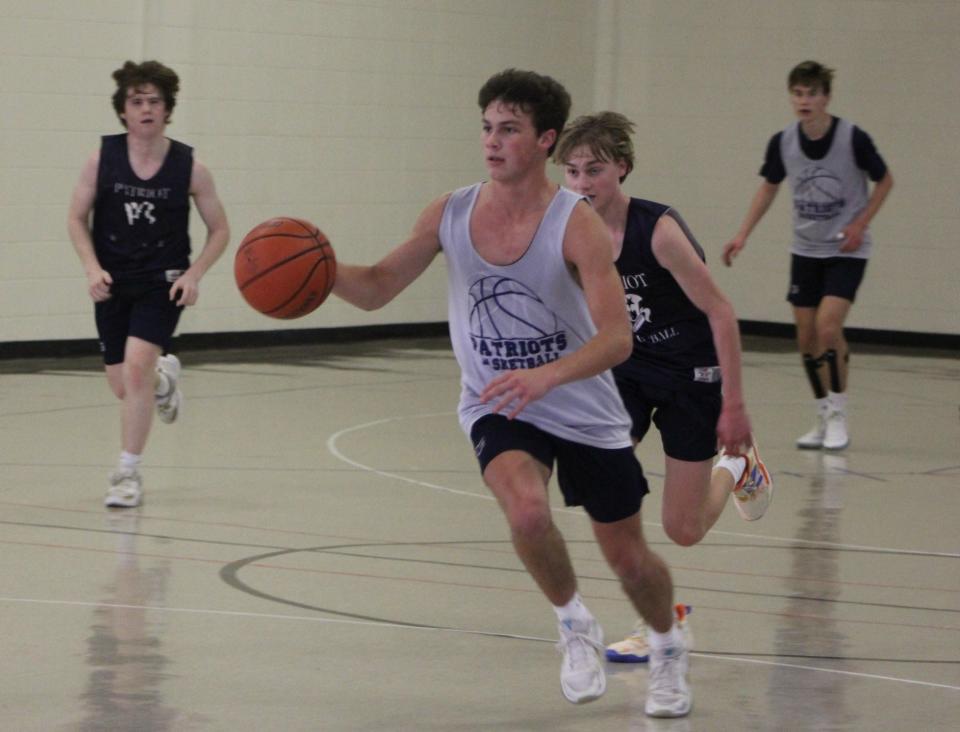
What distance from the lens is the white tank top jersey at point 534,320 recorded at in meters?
4.32

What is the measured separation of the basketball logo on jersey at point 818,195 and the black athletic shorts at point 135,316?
12.1 ft

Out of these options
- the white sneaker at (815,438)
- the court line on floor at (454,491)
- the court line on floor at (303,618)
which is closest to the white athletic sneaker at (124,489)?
the court line on floor at (454,491)

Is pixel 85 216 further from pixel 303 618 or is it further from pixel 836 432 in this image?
pixel 836 432

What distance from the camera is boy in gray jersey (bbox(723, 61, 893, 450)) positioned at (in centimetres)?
937

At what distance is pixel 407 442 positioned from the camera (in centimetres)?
920

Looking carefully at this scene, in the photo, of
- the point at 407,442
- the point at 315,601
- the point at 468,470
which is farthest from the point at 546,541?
the point at 407,442

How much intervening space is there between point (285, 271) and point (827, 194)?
569 cm

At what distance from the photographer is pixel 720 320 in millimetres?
4926

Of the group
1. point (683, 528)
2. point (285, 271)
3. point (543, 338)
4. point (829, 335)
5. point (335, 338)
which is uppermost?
point (285, 271)

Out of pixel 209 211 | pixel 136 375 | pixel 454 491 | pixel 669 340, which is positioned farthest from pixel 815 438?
pixel 669 340

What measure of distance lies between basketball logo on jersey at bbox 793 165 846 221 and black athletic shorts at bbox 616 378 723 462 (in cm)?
429

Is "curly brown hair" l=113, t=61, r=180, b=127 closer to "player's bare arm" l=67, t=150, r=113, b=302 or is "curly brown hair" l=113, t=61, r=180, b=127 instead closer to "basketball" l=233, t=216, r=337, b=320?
"player's bare arm" l=67, t=150, r=113, b=302

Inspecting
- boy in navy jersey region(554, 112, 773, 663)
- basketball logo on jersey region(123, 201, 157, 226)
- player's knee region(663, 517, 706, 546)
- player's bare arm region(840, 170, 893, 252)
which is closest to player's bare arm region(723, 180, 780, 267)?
player's bare arm region(840, 170, 893, 252)

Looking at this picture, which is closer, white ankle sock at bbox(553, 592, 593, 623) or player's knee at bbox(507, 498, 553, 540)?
player's knee at bbox(507, 498, 553, 540)
